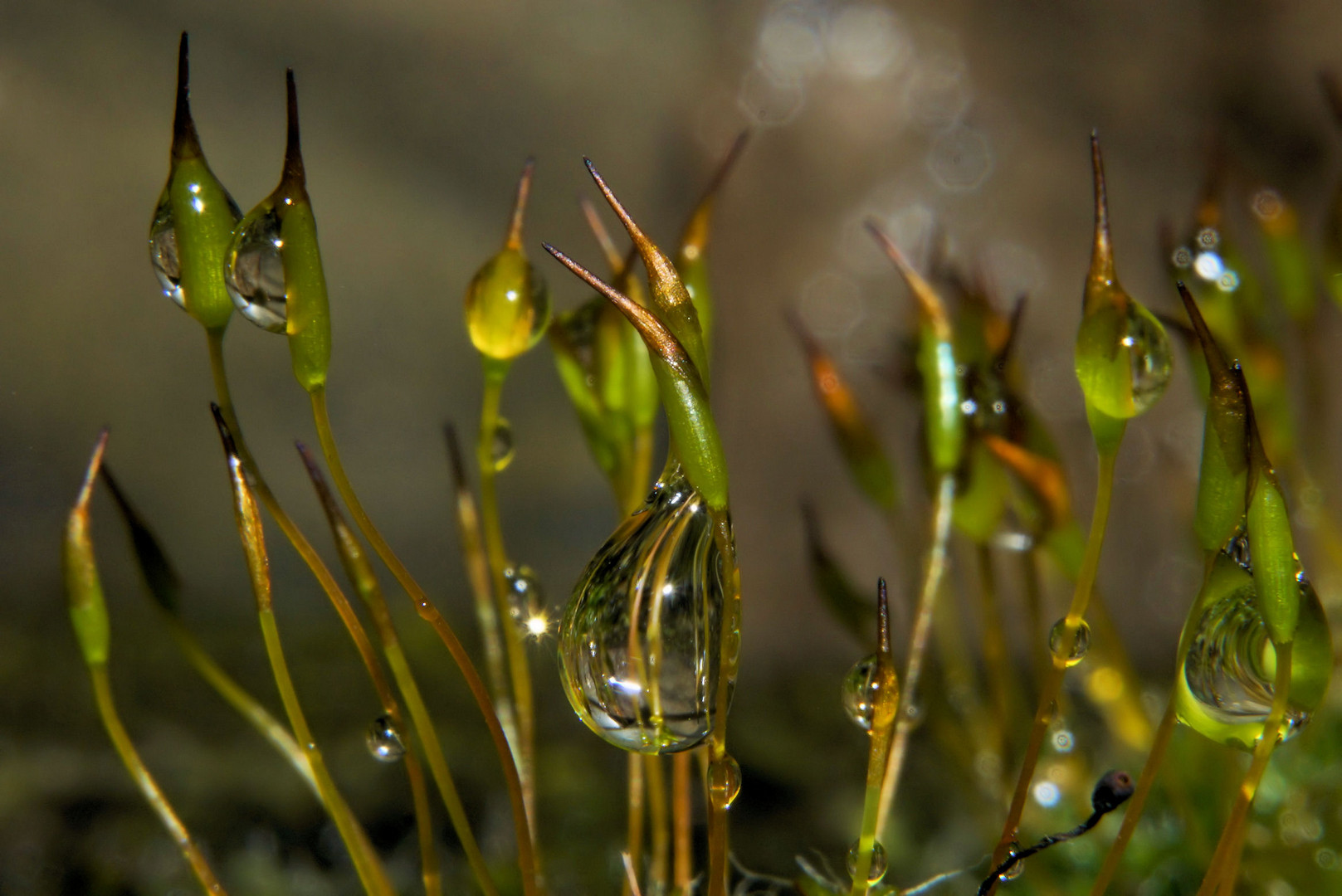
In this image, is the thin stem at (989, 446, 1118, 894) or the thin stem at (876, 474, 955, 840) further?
the thin stem at (876, 474, 955, 840)

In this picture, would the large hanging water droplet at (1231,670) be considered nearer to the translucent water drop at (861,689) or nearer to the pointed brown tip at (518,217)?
the translucent water drop at (861,689)

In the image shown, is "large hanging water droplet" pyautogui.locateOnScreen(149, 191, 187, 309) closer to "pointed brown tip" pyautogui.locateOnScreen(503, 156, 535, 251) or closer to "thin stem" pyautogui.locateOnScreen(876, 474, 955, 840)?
"pointed brown tip" pyautogui.locateOnScreen(503, 156, 535, 251)

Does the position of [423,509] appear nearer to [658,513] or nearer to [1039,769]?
[1039,769]

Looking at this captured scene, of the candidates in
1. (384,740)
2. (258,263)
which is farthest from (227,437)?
(384,740)

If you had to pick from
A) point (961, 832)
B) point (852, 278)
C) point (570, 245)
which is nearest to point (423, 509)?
point (570, 245)

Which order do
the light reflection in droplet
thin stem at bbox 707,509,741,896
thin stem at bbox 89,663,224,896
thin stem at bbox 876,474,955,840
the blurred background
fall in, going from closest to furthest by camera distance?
1. thin stem at bbox 707,509,741,896
2. thin stem at bbox 89,663,224,896
3. thin stem at bbox 876,474,955,840
4. the blurred background
5. the light reflection in droplet

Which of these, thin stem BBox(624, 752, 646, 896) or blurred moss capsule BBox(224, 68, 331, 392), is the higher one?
blurred moss capsule BBox(224, 68, 331, 392)

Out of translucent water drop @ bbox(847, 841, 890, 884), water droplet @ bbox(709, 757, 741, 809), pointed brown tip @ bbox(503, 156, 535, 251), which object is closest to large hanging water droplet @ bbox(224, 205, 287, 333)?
pointed brown tip @ bbox(503, 156, 535, 251)
